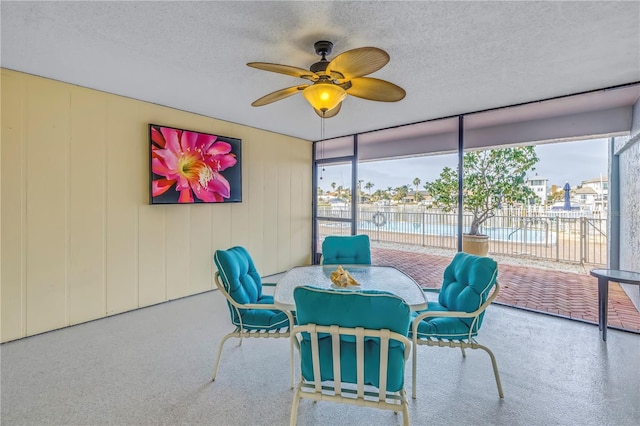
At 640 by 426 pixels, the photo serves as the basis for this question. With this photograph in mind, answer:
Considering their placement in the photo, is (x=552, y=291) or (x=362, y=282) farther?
(x=552, y=291)

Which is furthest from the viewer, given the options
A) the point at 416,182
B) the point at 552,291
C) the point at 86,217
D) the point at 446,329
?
the point at 416,182

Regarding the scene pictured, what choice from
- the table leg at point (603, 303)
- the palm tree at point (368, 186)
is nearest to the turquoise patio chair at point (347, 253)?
the table leg at point (603, 303)

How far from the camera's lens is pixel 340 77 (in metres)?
2.03

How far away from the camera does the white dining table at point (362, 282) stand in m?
1.98

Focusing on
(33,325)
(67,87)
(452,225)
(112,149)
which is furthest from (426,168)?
(33,325)

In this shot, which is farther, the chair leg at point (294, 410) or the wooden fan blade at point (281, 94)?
the wooden fan blade at point (281, 94)

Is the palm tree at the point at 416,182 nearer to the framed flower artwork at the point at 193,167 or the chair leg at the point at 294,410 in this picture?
the framed flower artwork at the point at 193,167

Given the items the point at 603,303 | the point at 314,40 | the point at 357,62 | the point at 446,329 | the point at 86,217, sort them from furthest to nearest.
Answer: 1. the point at 86,217
2. the point at 603,303
3. the point at 314,40
4. the point at 446,329
5. the point at 357,62

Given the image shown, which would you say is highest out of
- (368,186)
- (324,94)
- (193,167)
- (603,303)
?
(324,94)

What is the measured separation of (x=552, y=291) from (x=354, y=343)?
13.7ft

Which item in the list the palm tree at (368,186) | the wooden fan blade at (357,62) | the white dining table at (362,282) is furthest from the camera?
the palm tree at (368,186)

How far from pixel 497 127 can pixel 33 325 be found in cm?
596

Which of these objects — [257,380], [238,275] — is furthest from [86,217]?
[257,380]

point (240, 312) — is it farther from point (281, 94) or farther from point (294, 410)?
point (281, 94)
